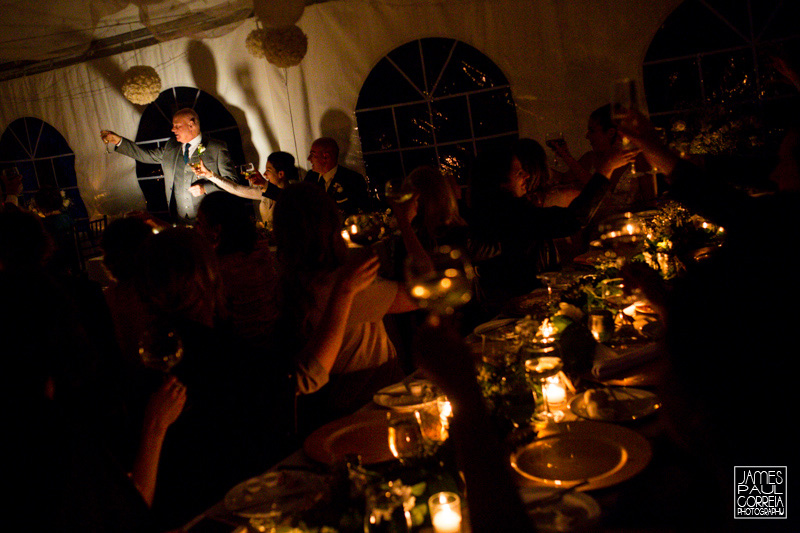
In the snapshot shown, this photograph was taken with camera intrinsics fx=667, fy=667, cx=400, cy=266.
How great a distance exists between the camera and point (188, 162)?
6883 millimetres

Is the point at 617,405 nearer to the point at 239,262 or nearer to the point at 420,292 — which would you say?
the point at 420,292

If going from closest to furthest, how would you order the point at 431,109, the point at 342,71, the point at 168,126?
the point at 431,109 < the point at 342,71 < the point at 168,126

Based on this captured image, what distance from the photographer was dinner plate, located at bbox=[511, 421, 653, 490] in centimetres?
137

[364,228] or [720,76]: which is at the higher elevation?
[720,76]

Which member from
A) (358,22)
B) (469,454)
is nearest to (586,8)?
(358,22)

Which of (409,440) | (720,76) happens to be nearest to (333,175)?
(720,76)

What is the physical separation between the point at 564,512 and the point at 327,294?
53.1 inches

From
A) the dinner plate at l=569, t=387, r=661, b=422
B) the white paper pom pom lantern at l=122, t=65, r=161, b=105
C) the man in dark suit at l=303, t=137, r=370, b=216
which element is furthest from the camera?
the white paper pom pom lantern at l=122, t=65, r=161, b=105

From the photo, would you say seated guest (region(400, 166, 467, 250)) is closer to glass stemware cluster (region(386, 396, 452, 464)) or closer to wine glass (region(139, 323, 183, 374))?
wine glass (region(139, 323, 183, 374))

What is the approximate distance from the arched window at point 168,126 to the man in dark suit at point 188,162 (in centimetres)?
71

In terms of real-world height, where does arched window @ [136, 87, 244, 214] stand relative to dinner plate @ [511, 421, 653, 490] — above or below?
above

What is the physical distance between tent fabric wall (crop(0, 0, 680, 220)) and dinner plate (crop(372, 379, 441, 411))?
486 cm

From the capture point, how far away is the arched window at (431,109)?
660 cm

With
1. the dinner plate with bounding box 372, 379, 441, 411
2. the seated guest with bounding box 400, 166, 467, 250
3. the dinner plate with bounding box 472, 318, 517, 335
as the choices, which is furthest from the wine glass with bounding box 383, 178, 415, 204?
the dinner plate with bounding box 372, 379, 441, 411
